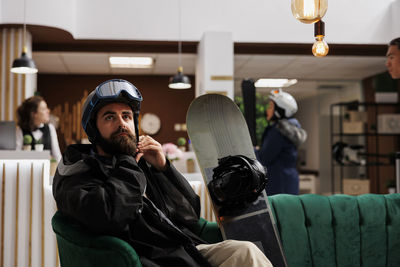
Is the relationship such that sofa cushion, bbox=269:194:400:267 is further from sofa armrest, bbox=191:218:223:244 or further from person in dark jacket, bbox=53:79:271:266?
person in dark jacket, bbox=53:79:271:266

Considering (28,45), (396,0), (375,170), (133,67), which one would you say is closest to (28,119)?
(28,45)

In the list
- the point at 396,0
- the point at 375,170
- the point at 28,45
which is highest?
the point at 396,0

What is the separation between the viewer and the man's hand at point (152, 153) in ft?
5.52

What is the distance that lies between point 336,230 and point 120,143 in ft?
3.83

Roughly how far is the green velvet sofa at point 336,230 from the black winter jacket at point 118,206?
1.29 ft

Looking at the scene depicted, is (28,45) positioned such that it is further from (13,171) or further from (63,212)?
(63,212)

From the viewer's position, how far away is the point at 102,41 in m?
6.03

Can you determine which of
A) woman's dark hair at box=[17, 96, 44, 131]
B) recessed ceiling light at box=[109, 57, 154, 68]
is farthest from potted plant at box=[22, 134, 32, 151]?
recessed ceiling light at box=[109, 57, 154, 68]

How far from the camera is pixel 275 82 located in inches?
350

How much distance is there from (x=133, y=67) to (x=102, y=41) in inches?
75.5

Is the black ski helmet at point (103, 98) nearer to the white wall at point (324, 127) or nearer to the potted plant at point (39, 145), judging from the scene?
the potted plant at point (39, 145)

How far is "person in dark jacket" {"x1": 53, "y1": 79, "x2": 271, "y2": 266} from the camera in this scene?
1.29m

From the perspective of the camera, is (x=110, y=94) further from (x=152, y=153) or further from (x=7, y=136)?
(x=7, y=136)

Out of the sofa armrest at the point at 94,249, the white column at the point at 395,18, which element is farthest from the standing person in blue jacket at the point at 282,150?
the white column at the point at 395,18
